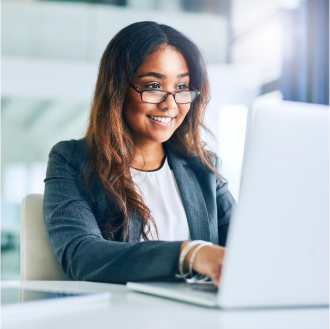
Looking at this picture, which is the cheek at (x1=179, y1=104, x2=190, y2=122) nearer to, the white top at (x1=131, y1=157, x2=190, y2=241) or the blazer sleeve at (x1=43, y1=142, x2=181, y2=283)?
the white top at (x1=131, y1=157, x2=190, y2=241)

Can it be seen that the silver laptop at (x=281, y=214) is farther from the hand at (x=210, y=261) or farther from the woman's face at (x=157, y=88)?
the woman's face at (x=157, y=88)

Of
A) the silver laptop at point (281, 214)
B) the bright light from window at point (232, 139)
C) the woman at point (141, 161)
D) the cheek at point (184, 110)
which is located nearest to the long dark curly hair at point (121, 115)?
the woman at point (141, 161)

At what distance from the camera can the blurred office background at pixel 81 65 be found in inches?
173

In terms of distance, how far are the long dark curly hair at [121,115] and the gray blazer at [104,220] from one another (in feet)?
0.10

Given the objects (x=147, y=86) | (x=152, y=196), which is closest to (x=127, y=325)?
(x=152, y=196)

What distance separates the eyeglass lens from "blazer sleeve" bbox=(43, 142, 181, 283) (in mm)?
317

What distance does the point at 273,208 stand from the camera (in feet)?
1.86

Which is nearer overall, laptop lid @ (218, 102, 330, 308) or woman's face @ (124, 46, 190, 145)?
laptop lid @ (218, 102, 330, 308)

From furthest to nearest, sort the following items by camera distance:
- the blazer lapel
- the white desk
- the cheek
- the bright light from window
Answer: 1. the bright light from window
2. the cheek
3. the blazer lapel
4. the white desk

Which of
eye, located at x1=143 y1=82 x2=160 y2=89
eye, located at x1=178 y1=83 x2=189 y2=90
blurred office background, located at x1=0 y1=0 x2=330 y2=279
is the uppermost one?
blurred office background, located at x1=0 y1=0 x2=330 y2=279

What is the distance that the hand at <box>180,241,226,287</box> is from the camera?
68 cm

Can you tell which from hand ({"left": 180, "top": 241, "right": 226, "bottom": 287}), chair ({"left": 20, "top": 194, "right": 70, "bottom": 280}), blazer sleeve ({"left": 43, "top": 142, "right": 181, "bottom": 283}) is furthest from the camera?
chair ({"left": 20, "top": 194, "right": 70, "bottom": 280})

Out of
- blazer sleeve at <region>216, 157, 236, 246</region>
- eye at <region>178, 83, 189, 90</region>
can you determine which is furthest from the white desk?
eye at <region>178, 83, 189, 90</region>

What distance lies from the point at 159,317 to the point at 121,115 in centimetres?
92
